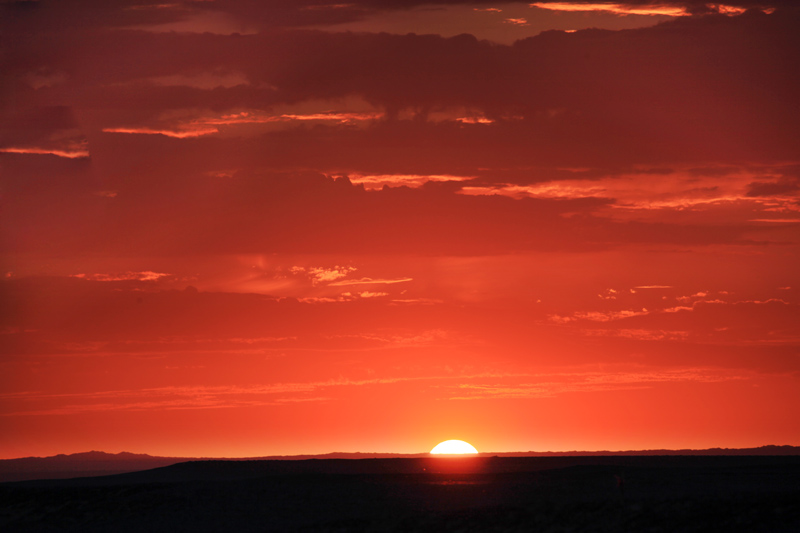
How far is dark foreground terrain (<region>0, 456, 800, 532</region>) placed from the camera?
36.1 m

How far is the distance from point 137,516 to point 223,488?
728 cm

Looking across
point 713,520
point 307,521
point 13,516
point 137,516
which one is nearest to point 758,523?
point 713,520

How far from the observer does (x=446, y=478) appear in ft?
211

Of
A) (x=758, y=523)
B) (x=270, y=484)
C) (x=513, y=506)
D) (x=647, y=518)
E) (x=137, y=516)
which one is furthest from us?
(x=270, y=484)

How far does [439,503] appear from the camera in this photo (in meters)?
47.4

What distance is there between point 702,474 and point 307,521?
26.7 metres

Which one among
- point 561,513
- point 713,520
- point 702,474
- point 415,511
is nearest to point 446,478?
point 702,474

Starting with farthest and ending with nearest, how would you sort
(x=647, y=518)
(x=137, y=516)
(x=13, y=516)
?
(x=13, y=516), (x=137, y=516), (x=647, y=518)

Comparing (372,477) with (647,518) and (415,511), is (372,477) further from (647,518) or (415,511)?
(647,518)

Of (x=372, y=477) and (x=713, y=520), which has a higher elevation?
(x=372, y=477)

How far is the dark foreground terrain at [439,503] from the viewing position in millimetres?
36062

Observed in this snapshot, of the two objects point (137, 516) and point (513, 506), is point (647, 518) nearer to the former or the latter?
point (513, 506)

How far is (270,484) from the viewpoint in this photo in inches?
2318

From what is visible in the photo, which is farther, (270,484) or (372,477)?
(372,477)
